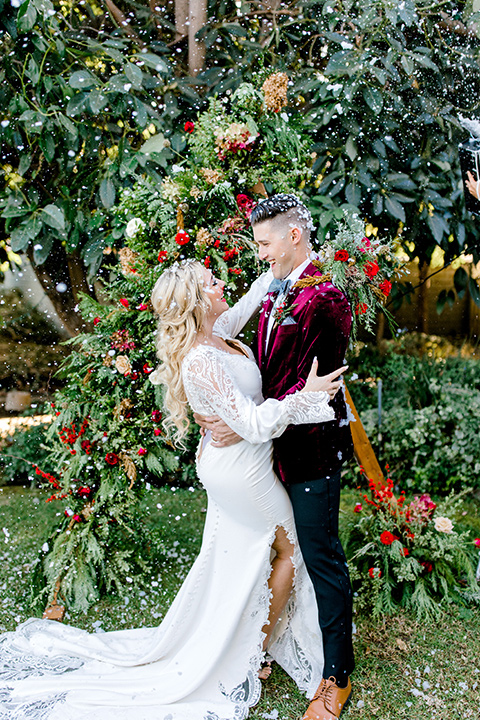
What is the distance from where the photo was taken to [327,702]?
6.97 ft

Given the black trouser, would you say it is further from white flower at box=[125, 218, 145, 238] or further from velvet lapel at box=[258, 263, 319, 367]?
white flower at box=[125, 218, 145, 238]

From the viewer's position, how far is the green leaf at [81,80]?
2.78 meters

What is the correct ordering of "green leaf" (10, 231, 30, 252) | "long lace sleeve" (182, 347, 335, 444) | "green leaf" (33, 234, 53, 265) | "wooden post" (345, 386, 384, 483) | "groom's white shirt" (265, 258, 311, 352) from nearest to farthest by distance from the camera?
1. "long lace sleeve" (182, 347, 335, 444)
2. "groom's white shirt" (265, 258, 311, 352)
3. "wooden post" (345, 386, 384, 483)
4. "green leaf" (10, 231, 30, 252)
5. "green leaf" (33, 234, 53, 265)

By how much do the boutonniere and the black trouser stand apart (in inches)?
23.2

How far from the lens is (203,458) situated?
2207mm

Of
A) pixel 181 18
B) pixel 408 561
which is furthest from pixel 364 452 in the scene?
pixel 181 18

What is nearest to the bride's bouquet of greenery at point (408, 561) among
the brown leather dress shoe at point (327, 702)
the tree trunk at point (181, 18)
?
the brown leather dress shoe at point (327, 702)

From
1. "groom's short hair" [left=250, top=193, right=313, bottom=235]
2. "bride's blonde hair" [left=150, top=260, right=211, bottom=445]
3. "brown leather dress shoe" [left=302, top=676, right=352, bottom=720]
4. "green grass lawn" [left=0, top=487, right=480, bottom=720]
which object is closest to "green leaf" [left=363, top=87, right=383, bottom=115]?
"groom's short hair" [left=250, top=193, right=313, bottom=235]

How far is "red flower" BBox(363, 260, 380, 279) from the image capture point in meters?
2.22

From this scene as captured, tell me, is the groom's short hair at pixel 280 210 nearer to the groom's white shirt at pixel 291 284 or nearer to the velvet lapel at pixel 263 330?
the groom's white shirt at pixel 291 284

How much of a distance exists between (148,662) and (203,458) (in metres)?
0.86

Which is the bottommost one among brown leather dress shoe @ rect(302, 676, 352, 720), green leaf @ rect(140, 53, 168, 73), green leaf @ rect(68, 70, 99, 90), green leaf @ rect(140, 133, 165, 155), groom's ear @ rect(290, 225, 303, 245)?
brown leather dress shoe @ rect(302, 676, 352, 720)

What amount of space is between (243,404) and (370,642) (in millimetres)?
1446

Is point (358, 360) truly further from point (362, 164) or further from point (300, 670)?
point (300, 670)
